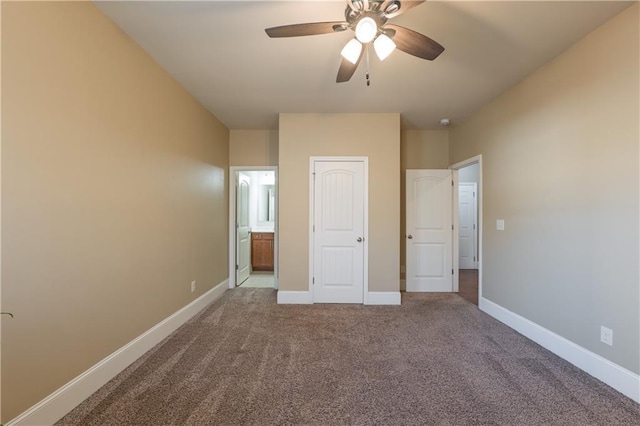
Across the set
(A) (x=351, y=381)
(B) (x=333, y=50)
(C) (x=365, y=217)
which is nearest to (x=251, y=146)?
(C) (x=365, y=217)

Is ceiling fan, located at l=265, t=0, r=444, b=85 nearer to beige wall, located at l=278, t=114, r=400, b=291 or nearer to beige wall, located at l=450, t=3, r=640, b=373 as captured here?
beige wall, located at l=450, t=3, r=640, b=373

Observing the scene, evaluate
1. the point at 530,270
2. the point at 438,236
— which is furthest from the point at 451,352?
the point at 438,236

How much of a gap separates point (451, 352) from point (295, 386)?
1.43 m

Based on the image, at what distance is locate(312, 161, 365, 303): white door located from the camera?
3658 millimetres

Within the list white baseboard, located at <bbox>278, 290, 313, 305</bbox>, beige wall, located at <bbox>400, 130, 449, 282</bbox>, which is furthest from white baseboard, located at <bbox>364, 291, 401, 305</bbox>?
beige wall, located at <bbox>400, 130, 449, 282</bbox>

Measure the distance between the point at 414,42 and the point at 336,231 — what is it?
7.93ft

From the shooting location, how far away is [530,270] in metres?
2.61

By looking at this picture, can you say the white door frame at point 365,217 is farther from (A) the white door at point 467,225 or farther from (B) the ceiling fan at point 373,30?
(A) the white door at point 467,225

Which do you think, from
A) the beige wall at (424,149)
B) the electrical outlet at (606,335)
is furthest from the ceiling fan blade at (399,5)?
the beige wall at (424,149)

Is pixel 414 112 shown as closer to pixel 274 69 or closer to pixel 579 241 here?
pixel 274 69

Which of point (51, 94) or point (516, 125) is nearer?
point (51, 94)

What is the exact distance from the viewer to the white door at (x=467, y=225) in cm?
593

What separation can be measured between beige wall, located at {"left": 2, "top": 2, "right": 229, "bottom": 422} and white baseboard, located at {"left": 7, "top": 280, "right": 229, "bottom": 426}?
5 cm

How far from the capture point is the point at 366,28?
1.55m
